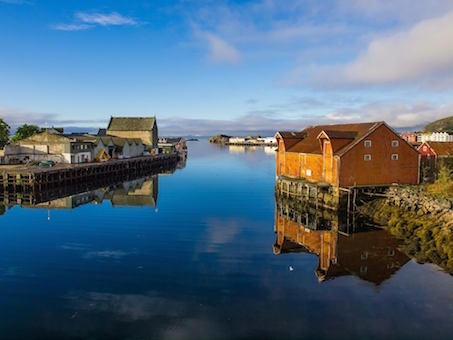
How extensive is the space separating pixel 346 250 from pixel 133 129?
3252 inches

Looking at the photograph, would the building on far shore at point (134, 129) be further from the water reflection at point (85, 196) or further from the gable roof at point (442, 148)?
the gable roof at point (442, 148)

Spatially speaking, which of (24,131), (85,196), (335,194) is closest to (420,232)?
(335,194)

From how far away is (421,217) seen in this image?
90.5 ft

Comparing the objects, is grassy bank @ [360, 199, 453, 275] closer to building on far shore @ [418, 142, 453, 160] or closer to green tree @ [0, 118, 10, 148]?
building on far shore @ [418, 142, 453, 160]

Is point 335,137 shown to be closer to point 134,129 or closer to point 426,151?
point 426,151

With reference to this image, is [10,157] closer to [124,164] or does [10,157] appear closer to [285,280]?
[124,164]

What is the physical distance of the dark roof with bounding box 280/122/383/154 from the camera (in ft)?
115

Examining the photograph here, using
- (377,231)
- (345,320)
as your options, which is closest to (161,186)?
(377,231)

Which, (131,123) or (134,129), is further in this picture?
(131,123)

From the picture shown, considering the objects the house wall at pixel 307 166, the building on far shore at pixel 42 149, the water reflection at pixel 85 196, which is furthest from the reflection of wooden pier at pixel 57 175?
the house wall at pixel 307 166

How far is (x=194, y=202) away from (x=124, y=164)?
34944 mm

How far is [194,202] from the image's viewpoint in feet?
133

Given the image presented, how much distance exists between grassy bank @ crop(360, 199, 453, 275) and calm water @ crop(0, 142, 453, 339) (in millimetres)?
1038

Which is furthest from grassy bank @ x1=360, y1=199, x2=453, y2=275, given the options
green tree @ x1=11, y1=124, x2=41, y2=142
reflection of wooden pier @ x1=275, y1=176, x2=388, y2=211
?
green tree @ x1=11, y1=124, x2=41, y2=142
